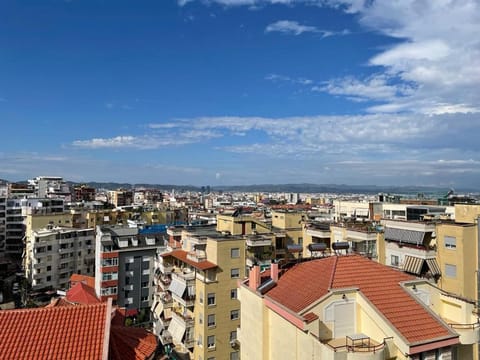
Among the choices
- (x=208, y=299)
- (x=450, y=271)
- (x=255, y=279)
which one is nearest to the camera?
(x=255, y=279)

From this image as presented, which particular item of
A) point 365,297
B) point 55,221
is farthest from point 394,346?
point 55,221

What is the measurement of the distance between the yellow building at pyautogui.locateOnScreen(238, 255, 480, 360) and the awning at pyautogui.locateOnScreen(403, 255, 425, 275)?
30.6ft

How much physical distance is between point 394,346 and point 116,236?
40916mm

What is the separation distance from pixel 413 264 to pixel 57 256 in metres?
51.4

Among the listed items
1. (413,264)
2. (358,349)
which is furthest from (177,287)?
(358,349)

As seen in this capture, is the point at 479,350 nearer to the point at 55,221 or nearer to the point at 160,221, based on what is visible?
the point at 55,221

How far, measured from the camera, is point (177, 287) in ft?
104

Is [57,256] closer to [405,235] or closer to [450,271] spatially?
[405,235]

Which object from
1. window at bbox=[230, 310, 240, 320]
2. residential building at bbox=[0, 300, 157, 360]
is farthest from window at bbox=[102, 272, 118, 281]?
residential building at bbox=[0, 300, 157, 360]

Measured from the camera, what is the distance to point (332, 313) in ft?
44.0

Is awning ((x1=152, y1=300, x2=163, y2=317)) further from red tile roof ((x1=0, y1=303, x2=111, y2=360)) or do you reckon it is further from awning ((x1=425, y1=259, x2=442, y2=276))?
red tile roof ((x1=0, y1=303, x2=111, y2=360))

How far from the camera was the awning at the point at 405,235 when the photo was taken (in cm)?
2584

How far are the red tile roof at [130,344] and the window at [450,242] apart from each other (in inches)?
834

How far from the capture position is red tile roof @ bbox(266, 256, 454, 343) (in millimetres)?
12906
